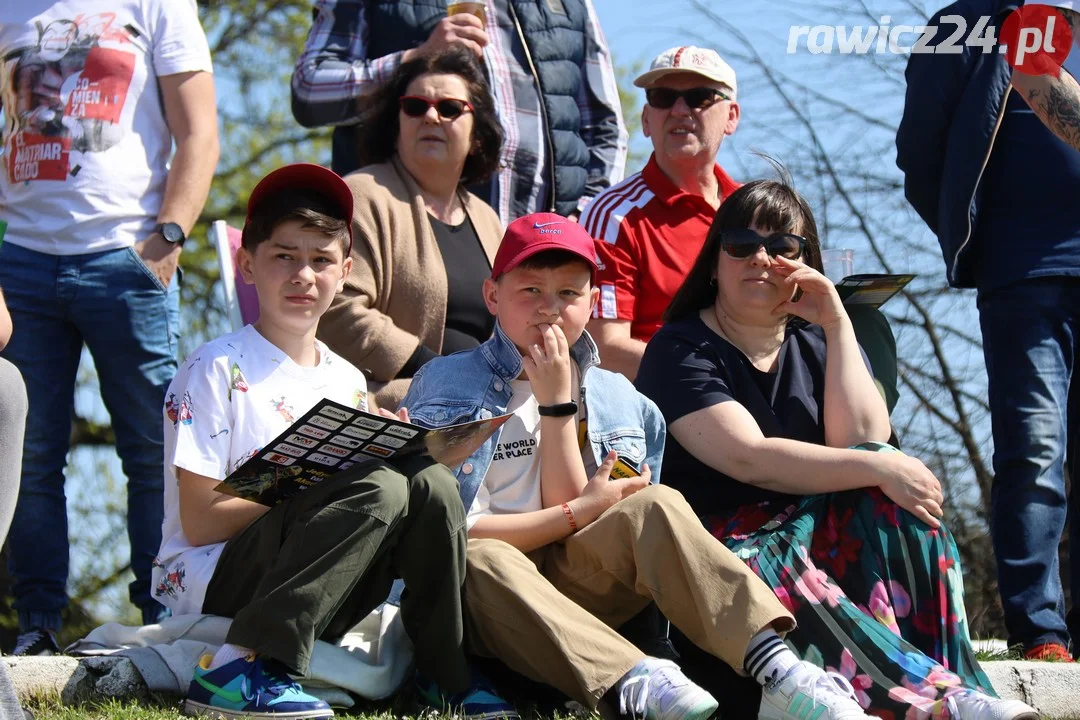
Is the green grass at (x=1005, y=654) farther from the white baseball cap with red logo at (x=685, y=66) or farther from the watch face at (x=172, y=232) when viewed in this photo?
the watch face at (x=172, y=232)

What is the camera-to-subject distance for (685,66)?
207 inches

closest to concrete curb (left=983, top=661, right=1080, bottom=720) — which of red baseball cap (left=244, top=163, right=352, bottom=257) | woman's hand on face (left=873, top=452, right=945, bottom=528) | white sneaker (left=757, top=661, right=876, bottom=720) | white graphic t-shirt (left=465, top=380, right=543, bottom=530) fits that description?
woman's hand on face (left=873, top=452, right=945, bottom=528)

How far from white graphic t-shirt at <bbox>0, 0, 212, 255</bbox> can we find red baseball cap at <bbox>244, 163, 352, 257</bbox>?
89 centimetres

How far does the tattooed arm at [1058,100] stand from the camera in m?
4.46

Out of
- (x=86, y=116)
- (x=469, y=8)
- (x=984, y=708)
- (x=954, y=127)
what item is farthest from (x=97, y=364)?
A: (x=954, y=127)

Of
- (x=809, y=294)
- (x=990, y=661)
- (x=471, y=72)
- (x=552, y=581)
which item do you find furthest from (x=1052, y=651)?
(x=471, y=72)

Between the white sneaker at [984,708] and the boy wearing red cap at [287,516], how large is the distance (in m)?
1.16

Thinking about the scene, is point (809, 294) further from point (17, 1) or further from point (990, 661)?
point (17, 1)

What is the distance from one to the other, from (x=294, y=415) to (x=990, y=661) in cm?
213

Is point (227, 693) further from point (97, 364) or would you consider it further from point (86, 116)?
point (86, 116)

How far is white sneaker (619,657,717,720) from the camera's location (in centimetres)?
313

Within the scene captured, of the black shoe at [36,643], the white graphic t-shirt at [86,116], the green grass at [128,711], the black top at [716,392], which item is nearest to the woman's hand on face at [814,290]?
the black top at [716,392]

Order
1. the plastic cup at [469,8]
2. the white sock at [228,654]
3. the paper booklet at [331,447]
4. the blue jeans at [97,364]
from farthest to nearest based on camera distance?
the plastic cup at [469,8] < the blue jeans at [97,364] < the white sock at [228,654] < the paper booklet at [331,447]

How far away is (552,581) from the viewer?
12.0 feet
